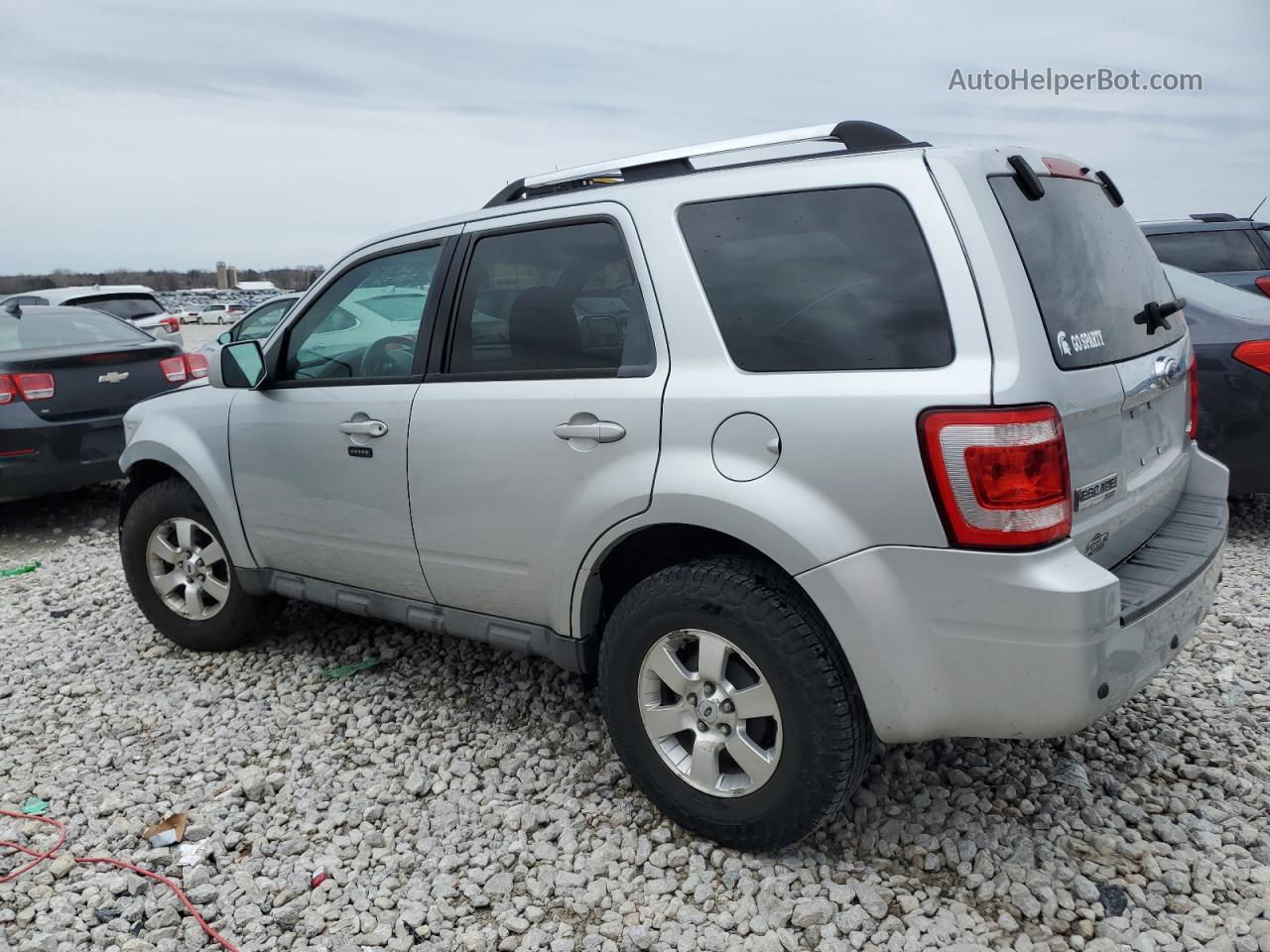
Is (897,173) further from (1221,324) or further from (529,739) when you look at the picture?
(1221,324)

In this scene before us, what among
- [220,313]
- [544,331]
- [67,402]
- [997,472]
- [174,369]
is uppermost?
[544,331]

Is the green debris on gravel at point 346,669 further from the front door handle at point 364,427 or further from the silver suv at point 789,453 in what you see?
the front door handle at point 364,427

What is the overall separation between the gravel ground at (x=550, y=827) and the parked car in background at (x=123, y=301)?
1278 centimetres

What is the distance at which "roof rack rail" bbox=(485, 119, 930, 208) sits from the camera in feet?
9.00

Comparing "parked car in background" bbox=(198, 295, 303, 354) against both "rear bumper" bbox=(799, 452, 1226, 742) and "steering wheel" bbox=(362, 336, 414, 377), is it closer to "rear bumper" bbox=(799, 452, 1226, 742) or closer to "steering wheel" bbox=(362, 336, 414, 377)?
"steering wheel" bbox=(362, 336, 414, 377)

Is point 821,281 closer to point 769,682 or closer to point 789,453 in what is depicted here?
point 789,453

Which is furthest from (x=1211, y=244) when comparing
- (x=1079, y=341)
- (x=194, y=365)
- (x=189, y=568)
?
(x=194, y=365)

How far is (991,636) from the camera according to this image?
2352mm

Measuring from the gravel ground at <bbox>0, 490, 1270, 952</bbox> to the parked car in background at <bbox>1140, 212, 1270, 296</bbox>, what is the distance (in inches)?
188

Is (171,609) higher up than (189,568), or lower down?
lower down

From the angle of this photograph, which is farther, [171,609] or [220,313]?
[220,313]

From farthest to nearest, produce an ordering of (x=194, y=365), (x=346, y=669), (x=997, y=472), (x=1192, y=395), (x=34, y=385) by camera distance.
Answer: (x=194, y=365) < (x=34, y=385) < (x=346, y=669) < (x=1192, y=395) < (x=997, y=472)

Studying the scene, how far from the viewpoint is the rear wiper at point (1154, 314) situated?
2.89 m

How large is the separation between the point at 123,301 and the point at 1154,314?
16610 mm
